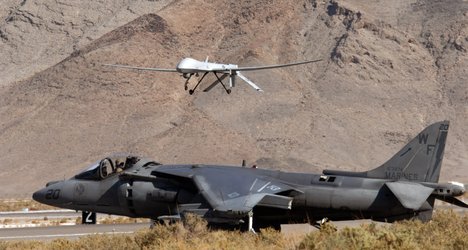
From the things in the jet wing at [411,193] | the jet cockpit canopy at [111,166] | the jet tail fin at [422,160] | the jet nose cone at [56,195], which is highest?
the jet tail fin at [422,160]

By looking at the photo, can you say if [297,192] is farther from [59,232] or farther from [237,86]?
[237,86]

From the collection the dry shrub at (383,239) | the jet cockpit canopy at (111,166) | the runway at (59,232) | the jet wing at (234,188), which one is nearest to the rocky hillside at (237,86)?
the runway at (59,232)

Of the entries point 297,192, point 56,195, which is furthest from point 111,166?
point 297,192

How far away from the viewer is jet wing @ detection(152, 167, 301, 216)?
22781mm

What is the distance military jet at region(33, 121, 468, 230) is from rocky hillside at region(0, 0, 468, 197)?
64.8 metres

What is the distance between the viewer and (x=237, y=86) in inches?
4099

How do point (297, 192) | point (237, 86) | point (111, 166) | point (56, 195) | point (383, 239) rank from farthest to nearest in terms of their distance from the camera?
1. point (237, 86)
2. point (56, 195)
3. point (111, 166)
4. point (297, 192)
5. point (383, 239)

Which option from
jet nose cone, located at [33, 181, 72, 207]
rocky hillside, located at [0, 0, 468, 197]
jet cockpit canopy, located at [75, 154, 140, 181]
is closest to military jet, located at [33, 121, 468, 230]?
jet cockpit canopy, located at [75, 154, 140, 181]

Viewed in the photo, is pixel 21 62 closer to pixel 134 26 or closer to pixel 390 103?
pixel 134 26

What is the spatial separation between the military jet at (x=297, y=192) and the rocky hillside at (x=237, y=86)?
6478 cm

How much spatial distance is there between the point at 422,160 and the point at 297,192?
10.9 ft

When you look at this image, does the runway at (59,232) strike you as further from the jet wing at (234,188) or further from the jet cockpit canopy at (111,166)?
the jet wing at (234,188)

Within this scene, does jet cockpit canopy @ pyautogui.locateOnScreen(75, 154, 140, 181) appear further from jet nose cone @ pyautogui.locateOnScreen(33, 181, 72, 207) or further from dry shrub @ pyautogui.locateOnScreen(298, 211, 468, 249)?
dry shrub @ pyautogui.locateOnScreen(298, 211, 468, 249)

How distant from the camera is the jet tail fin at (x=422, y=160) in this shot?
76.5 ft
